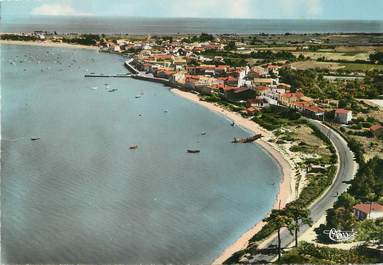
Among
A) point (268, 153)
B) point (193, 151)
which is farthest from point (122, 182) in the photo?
point (268, 153)

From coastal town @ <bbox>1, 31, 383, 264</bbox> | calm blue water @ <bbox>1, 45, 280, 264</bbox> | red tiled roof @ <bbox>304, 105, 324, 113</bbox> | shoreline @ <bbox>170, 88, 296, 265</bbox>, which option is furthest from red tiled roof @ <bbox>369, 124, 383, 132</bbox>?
calm blue water @ <bbox>1, 45, 280, 264</bbox>

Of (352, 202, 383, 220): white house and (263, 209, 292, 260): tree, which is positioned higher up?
(263, 209, 292, 260): tree

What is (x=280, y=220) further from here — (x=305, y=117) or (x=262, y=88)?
(x=262, y=88)

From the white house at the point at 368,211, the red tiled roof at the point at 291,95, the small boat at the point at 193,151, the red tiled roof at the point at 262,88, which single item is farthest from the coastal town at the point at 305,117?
the small boat at the point at 193,151

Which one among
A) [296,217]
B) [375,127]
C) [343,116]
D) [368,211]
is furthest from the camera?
[343,116]

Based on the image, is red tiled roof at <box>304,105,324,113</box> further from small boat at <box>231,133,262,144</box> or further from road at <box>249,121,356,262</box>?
small boat at <box>231,133,262,144</box>

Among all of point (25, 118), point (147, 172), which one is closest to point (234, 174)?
point (147, 172)
